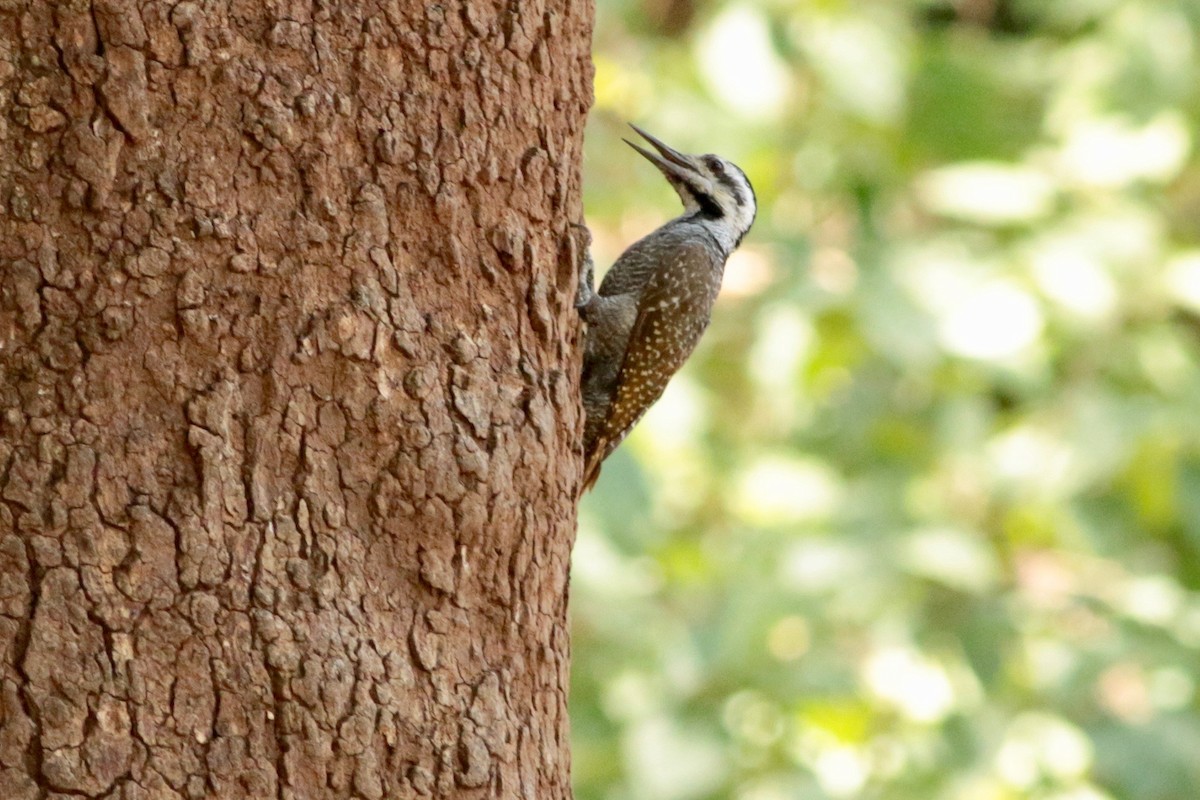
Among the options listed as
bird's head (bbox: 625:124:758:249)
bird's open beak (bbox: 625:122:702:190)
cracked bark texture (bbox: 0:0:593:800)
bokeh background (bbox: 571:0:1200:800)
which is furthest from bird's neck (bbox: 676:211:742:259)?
bokeh background (bbox: 571:0:1200:800)

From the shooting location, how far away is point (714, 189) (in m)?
5.14

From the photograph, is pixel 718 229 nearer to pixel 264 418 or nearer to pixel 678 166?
pixel 678 166

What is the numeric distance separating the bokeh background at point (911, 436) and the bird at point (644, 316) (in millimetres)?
2449

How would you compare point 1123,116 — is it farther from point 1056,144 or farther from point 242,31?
point 242,31

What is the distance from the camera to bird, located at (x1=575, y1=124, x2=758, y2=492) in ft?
14.6

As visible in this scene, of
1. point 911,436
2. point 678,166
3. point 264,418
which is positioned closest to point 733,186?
point 678,166

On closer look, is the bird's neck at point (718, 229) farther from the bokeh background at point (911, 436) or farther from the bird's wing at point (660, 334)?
the bokeh background at point (911, 436)

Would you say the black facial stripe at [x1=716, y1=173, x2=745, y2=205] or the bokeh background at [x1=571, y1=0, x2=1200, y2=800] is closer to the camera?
the black facial stripe at [x1=716, y1=173, x2=745, y2=205]

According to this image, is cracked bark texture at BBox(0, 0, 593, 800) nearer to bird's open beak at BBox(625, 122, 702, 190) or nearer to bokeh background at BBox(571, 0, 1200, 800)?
bird's open beak at BBox(625, 122, 702, 190)

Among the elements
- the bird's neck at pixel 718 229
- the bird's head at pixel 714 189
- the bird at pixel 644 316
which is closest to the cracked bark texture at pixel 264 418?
the bird at pixel 644 316

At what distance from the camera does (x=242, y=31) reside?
2.71 m

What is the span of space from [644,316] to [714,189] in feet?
2.46

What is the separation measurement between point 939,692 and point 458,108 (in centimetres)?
572

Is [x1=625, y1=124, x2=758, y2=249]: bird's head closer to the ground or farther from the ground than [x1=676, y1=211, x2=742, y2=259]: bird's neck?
farther from the ground
